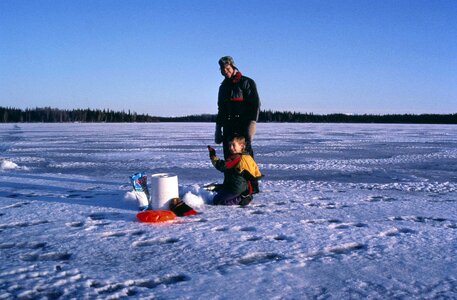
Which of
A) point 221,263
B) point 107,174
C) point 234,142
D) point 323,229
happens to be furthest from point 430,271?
point 107,174

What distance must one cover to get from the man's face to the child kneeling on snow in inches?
35.5

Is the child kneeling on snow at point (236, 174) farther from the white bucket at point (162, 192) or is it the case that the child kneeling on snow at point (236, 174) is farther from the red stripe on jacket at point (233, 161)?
the white bucket at point (162, 192)

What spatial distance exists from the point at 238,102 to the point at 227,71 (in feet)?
1.41

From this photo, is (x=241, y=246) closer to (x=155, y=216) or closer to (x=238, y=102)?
(x=155, y=216)

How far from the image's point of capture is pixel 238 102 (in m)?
5.24

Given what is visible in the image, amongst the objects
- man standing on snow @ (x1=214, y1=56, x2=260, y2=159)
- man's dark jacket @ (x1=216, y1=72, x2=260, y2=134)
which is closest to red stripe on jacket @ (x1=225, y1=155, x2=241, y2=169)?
man standing on snow @ (x1=214, y1=56, x2=260, y2=159)

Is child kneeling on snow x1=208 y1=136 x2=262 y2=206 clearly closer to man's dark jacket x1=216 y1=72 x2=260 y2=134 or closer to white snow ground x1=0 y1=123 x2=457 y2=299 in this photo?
white snow ground x1=0 y1=123 x2=457 y2=299

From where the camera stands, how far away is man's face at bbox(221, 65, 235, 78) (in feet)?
16.8

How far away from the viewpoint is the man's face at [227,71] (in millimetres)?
5125

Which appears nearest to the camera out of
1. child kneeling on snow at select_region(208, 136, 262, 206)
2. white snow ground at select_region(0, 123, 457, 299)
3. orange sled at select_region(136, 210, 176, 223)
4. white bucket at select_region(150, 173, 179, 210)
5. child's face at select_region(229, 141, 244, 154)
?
white snow ground at select_region(0, 123, 457, 299)

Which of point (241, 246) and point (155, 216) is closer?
point (241, 246)

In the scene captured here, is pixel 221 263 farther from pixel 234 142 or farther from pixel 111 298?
pixel 234 142

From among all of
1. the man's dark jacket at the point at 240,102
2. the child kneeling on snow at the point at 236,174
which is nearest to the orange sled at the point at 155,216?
the child kneeling on snow at the point at 236,174

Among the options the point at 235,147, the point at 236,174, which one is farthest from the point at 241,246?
the point at 235,147
